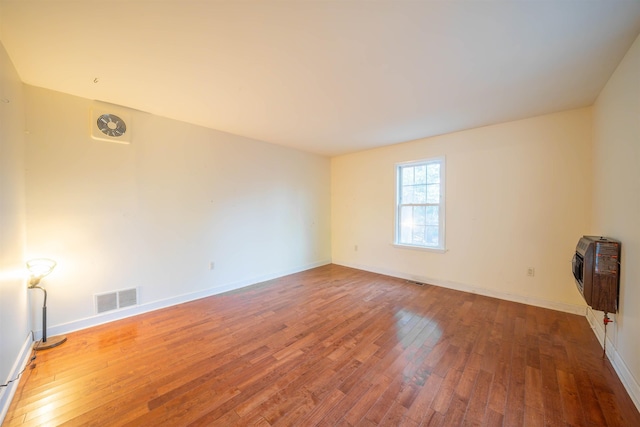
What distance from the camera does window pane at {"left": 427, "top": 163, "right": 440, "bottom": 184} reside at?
4.02 metres

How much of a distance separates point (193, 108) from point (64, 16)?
134 cm

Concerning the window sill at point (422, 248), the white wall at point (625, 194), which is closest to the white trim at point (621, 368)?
the white wall at point (625, 194)

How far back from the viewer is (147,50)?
5.96ft

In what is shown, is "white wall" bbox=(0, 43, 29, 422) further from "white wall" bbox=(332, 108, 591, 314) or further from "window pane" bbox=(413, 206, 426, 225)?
"window pane" bbox=(413, 206, 426, 225)

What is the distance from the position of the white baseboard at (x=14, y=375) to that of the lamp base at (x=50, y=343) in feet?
0.19

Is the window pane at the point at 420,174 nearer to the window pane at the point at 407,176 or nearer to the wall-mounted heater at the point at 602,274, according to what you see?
the window pane at the point at 407,176

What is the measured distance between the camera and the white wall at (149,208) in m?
2.44

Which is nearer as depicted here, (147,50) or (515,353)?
(147,50)

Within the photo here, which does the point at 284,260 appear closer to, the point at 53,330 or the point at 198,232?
the point at 198,232

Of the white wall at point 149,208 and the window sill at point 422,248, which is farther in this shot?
the window sill at point 422,248

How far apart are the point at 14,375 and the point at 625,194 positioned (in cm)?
Result: 487

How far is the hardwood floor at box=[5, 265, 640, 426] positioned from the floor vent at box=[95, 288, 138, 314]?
201 mm

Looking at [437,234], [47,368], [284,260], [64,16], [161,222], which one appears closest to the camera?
[64,16]

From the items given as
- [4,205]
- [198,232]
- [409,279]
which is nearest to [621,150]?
[409,279]
